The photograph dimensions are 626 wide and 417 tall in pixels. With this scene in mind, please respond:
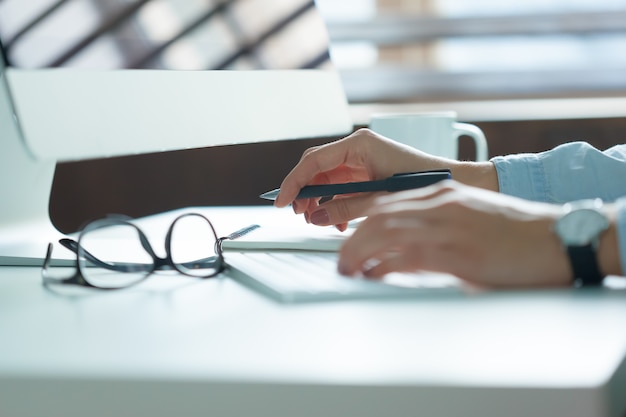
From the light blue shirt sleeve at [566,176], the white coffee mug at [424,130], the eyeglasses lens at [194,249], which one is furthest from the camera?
the white coffee mug at [424,130]

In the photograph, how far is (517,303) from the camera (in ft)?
1.64

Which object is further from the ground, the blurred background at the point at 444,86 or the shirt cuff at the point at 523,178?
the blurred background at the point at 444,86

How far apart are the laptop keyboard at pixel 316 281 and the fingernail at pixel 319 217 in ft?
0.53

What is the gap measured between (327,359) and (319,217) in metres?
0.46

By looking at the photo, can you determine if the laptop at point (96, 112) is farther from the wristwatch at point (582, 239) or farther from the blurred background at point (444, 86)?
the blurred background at point (444, 86)

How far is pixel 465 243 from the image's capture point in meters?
0.53

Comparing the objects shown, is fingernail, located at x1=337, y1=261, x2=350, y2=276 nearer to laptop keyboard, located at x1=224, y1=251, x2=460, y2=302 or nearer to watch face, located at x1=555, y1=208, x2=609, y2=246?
laptop keyboard, located at x1=224, y1=251, x2=460, y2=302

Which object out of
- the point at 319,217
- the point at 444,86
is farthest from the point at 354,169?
the point at 444,86

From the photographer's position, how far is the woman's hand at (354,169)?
2.76 ft

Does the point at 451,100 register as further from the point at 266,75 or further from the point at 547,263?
the point at 547,263

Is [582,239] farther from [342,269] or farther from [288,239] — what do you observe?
[288,239]

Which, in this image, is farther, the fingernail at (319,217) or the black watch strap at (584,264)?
the fingernail at (319,217)

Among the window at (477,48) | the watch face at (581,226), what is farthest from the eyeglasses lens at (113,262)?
the window at (477,48)

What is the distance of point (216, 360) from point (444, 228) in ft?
0.67
